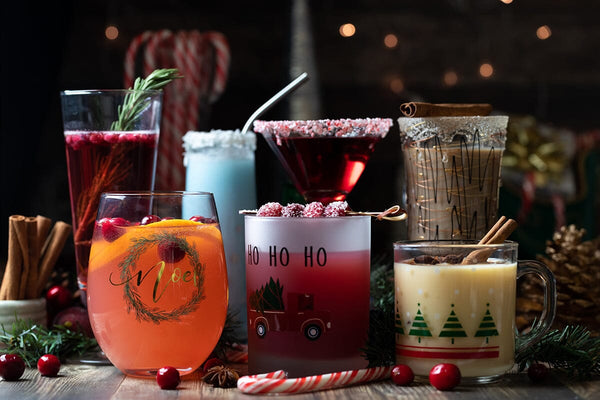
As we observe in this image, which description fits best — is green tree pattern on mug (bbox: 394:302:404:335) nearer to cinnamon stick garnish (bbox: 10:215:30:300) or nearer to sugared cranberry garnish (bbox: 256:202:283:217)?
sugared cranberry garnish (bbox: 256:202:283:217)

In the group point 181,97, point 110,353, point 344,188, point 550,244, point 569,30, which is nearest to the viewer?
point 110,353

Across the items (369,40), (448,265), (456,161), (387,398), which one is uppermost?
(369,40)

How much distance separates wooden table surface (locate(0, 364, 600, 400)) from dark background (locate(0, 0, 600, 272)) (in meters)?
2.06

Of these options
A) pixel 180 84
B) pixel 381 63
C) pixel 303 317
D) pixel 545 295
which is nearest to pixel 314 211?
pixel 303 317

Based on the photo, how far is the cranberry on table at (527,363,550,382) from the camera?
1.13 m

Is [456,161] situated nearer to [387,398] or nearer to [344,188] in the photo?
[344,188]

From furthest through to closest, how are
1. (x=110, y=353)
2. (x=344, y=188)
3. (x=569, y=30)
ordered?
(x=569, y=30) → (x=344, y=188) → (x=110, y=353)

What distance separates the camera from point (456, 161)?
4.10 feet

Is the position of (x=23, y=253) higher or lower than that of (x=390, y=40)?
lower

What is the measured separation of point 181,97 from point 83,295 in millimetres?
1616

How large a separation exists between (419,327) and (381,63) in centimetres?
261

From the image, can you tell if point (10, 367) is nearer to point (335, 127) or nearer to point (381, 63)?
point (335, 127)

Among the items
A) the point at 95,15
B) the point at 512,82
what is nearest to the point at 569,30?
the point at 512,82

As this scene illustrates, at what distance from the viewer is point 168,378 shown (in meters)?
1.10
